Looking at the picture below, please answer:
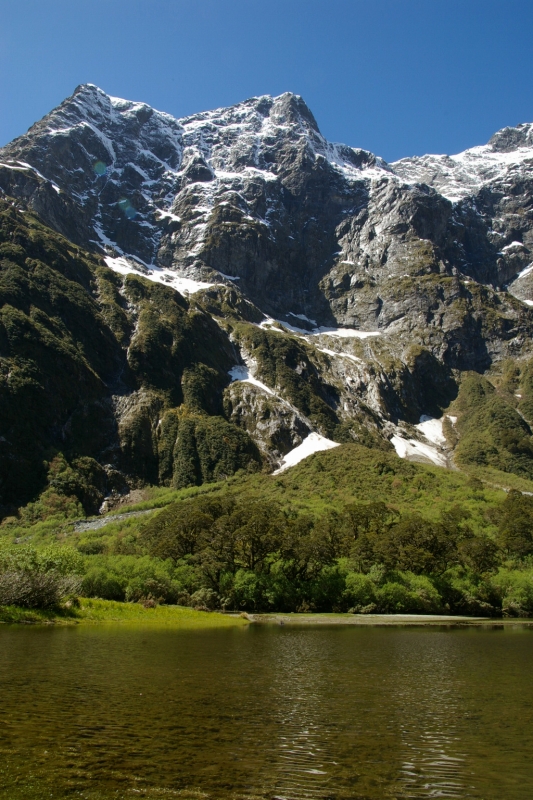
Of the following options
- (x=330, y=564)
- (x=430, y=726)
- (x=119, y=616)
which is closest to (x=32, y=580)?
(x=119, y=616)

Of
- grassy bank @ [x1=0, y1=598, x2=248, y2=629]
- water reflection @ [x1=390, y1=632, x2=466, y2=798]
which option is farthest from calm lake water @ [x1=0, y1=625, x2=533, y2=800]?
grassy bank @ [x1=0, y1=598, x2=248, y2=629]

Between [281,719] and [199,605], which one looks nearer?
[281,719]

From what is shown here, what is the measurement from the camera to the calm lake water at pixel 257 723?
13.1 meters

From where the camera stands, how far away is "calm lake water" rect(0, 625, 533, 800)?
43.1 feet

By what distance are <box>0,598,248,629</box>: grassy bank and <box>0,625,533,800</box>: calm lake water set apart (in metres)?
11.4

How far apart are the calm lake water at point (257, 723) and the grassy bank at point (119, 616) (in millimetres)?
11355

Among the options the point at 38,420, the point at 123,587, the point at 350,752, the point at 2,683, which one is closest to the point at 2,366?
the point at 38,420

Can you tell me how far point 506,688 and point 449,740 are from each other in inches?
404

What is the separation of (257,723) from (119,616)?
1591 inches

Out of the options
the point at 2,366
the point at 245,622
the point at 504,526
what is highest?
the point at 2,366

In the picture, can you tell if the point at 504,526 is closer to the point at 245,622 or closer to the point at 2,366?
the point at 245,622

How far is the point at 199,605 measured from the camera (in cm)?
6969

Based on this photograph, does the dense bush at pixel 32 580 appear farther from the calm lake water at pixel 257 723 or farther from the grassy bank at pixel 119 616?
the calm lake water at pixel 257 723

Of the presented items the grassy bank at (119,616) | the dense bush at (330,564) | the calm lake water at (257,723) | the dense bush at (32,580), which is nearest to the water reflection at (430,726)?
the calm lake water at (257,723)
